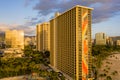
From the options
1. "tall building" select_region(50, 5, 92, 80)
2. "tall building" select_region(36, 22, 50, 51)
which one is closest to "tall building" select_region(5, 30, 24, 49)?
"tall building" select_region(36, 22, 50, 51)

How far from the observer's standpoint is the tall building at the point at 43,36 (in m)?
114

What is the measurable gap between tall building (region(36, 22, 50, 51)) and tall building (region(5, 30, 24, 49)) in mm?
23982

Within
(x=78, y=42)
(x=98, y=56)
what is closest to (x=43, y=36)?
(x=98, y=56)

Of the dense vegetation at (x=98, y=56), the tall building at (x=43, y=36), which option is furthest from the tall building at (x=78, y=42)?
the tall building at (x=43, y=36)

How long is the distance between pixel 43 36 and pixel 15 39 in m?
36.2

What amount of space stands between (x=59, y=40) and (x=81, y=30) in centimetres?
1513

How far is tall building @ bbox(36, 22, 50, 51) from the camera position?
376ft

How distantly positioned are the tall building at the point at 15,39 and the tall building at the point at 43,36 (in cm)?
2398

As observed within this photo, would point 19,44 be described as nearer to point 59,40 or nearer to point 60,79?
point 59,40

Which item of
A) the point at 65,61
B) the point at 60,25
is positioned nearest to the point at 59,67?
the point at 65,61

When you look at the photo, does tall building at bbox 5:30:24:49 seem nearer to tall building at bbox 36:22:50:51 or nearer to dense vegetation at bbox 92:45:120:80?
tall building at bbox 36:22:50:51

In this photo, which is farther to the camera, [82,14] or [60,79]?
[60,79]

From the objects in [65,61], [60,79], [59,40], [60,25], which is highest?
[60,25]

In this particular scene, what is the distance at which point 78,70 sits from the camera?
47.3 m
